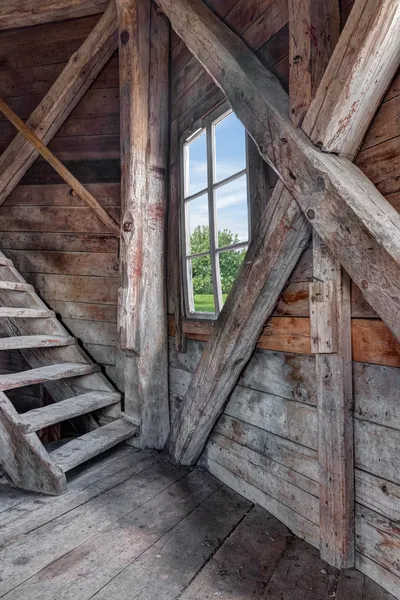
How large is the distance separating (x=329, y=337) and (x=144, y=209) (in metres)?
1.39

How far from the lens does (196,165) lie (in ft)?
7.96

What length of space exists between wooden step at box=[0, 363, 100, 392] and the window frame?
80 cm

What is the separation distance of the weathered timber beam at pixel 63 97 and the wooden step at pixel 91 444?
73.0 inches

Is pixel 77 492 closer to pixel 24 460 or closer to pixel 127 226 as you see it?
pixel 24 460

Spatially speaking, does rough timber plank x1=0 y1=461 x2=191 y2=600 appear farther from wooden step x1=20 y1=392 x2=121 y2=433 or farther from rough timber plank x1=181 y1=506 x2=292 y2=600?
wooden step x1=20 y1=392 x2=121 y2=433

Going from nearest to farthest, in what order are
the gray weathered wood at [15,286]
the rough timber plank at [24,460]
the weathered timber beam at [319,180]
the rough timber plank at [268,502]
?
the weathered timber beam at [319,180]
the rough timber plank at [268,502]
the rough timber plank at [24,460]
the gray weathered wood at [15,286]

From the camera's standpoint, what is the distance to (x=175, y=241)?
2.48 metres

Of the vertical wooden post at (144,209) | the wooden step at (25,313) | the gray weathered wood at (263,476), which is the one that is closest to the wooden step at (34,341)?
the wooden step at (25,313)

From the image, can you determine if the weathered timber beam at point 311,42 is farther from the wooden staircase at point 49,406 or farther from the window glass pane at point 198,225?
the wooden staircase at point 49,406

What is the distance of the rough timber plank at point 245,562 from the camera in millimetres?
1372

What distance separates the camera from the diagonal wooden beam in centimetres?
119

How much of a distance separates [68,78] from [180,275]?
5.28 ft

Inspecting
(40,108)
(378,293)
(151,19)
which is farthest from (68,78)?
(378,293)

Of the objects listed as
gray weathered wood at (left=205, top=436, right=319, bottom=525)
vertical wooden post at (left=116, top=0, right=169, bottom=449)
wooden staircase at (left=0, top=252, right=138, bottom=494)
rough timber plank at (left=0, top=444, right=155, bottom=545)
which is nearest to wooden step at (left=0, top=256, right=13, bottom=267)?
wooden staircase at (left=0, top=252, right=138, bottom=494)
